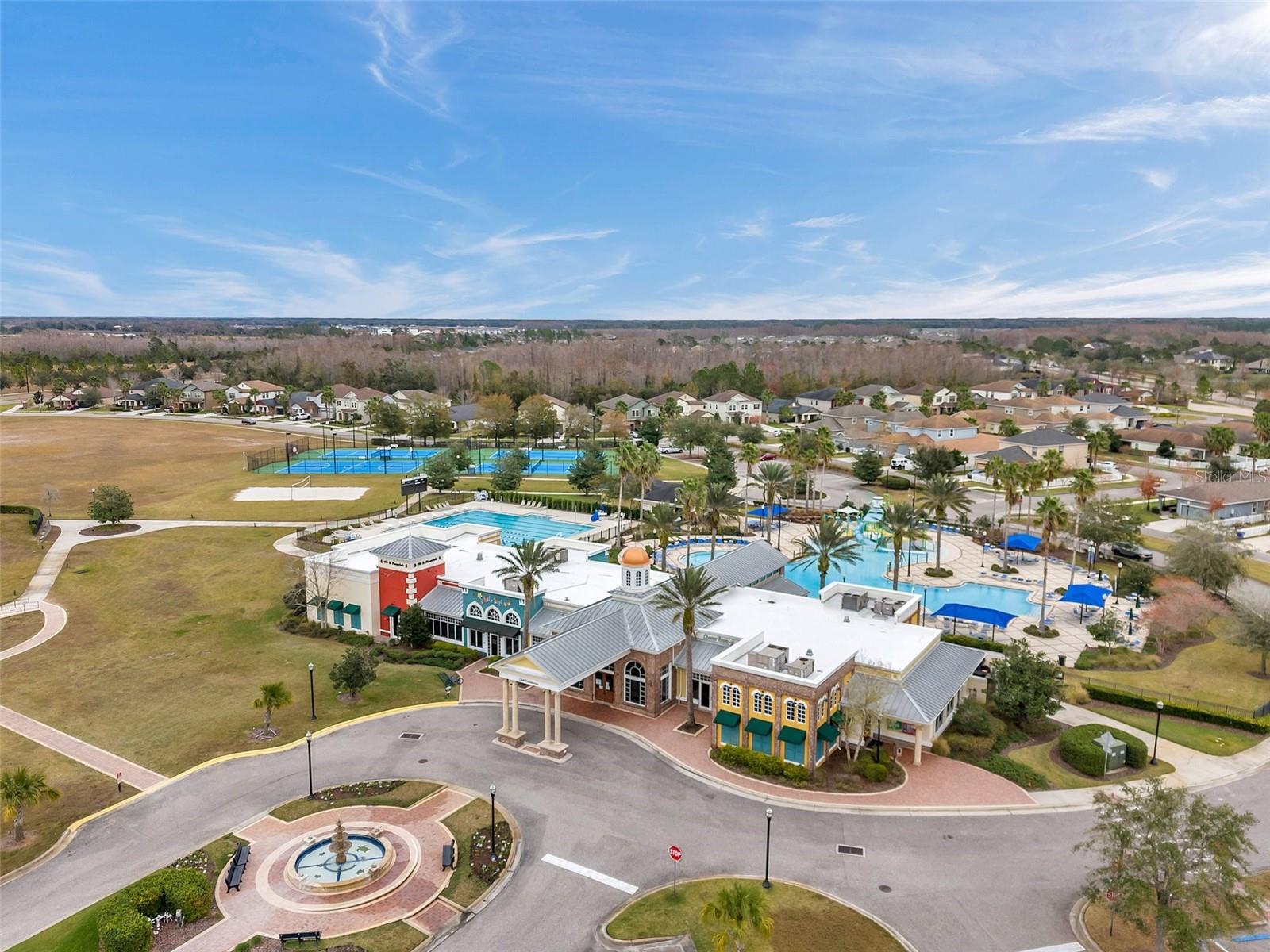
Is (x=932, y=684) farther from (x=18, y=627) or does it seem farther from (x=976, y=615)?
(x=18, y=627)

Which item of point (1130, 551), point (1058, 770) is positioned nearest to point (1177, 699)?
point (1058, 770)

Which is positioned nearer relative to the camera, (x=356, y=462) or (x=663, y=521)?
(x=663, y=521)

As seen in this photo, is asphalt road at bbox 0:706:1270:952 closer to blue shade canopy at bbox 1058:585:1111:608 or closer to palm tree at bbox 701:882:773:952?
palm tree at bbox 701:882:773:952

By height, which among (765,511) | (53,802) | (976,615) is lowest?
(53,802)

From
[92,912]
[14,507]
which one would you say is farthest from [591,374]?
[92,912]

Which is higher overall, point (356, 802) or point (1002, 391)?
point (1002, 391)

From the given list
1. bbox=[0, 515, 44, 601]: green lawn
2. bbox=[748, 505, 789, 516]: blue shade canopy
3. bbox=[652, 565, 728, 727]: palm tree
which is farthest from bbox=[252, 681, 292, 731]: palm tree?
bbox=[748, 505, 789, 516]: blue shade canopy
